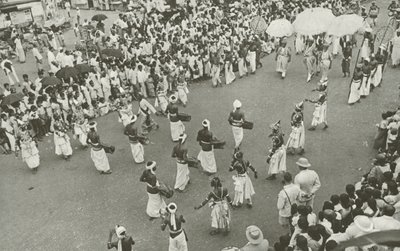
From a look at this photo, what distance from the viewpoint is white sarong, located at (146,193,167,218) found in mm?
10000

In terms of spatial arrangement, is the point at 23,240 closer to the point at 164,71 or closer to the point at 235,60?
the point at 164,71

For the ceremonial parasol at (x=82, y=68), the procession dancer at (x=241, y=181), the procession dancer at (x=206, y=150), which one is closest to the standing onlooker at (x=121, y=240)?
the procession dancer at (x=241, y=181)

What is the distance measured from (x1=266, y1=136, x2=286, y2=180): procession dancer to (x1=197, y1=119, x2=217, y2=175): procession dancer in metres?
1.46

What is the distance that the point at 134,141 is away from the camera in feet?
40.0

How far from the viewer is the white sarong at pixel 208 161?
11438mm

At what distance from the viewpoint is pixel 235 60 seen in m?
17.7

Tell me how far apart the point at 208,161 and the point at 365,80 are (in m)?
6.66

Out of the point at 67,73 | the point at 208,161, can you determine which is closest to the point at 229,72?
the point at 67,73

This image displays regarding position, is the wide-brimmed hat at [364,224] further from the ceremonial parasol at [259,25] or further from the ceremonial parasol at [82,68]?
the ceremonial parasol at [259,25]

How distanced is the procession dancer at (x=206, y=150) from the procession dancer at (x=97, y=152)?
262 centimetres

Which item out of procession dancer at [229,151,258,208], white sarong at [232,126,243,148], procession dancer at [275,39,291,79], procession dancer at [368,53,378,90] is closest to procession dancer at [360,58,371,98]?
procession dancer at [368,53,378,90]

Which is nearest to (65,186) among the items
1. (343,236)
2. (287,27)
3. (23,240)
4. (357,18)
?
(23,240)

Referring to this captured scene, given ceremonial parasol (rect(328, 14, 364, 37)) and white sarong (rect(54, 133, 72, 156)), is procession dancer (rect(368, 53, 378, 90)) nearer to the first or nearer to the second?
ceremonial parasol (rect(328, 14, 364, 37))

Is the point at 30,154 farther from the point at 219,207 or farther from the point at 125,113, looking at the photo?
the point at 219,207
